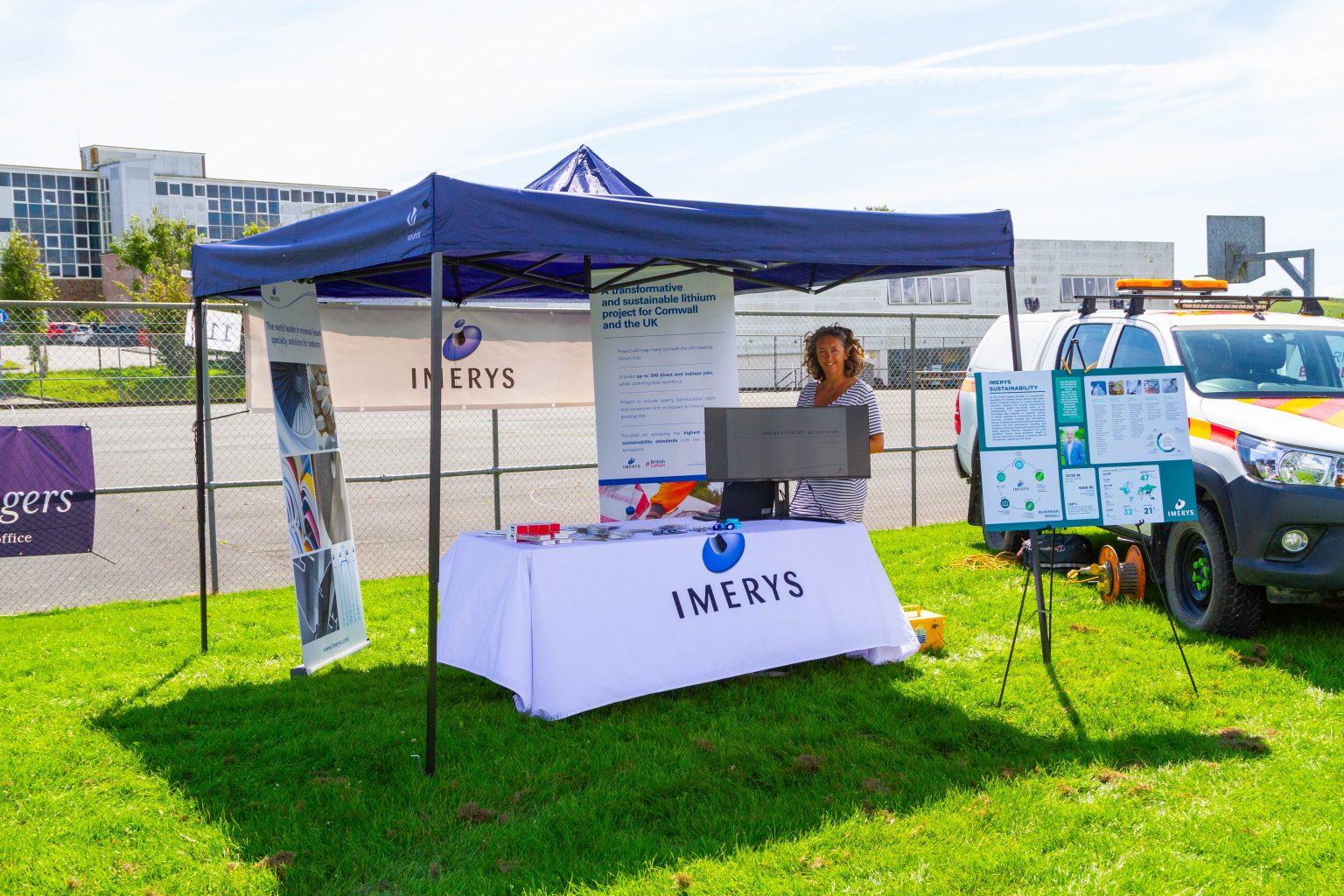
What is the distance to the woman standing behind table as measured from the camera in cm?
657

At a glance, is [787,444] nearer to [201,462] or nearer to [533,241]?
[533,241]

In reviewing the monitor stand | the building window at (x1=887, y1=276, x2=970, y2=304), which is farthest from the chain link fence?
the building window at (x1=887, y1=276, x2=970, y2=304)

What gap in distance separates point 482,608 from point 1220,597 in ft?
13.9

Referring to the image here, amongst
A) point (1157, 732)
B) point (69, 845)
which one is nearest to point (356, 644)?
point (69, 845)

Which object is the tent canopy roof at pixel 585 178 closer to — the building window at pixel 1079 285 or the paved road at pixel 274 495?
the paved road at pixel 274 495

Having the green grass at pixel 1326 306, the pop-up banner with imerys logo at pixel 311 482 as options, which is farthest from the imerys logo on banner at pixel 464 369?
the green grass at pixel 1326 306

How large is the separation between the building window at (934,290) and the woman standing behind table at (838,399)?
41271 millimetres

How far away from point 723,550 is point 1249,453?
3.05m

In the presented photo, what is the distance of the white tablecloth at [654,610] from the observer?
5.24 meters

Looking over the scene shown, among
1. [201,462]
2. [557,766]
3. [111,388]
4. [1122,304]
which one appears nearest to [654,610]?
[557,766]

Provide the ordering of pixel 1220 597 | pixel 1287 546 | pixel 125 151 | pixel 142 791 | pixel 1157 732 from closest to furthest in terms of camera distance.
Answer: pixel 142 791 < pixel 1157 732 < pixel 1287 546 < pixel 1220 597 < pixel 125 151

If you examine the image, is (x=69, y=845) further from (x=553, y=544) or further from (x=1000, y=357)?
(x=1000, y=357)

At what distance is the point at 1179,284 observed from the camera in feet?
26.7

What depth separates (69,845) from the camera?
4.08m
